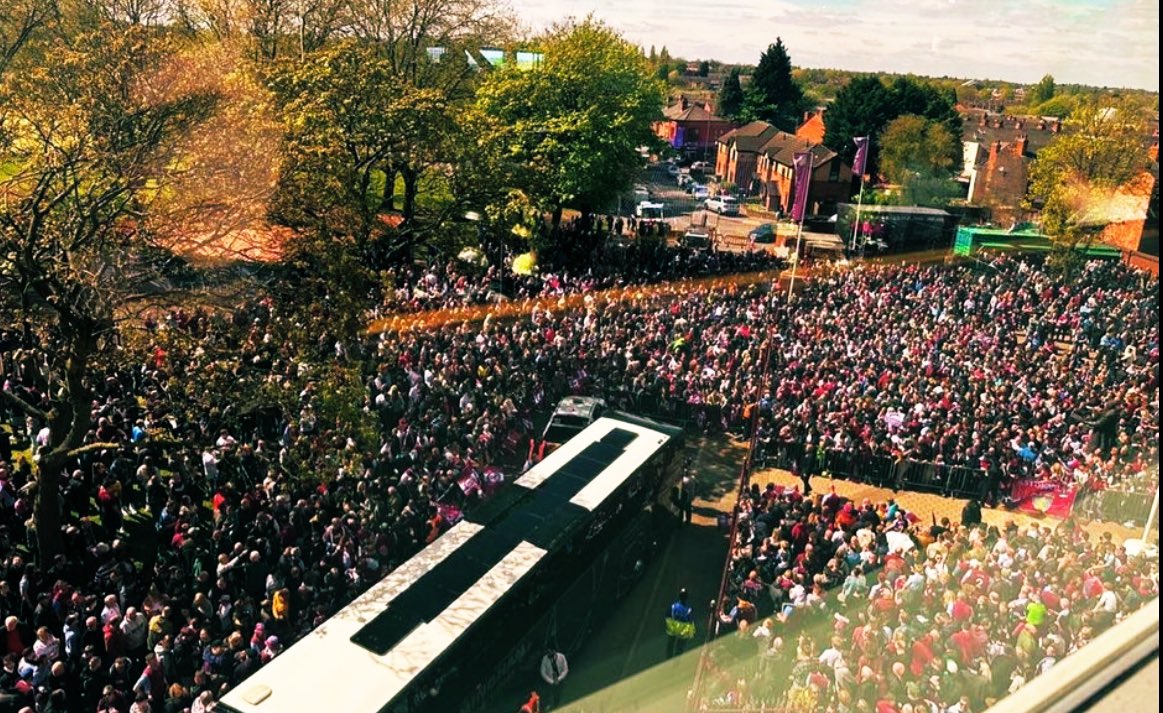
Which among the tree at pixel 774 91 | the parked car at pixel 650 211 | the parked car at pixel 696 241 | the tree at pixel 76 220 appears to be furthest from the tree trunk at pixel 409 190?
the tree at pixel 774 91

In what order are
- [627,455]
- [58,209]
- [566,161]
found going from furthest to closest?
1. [566,161]
2. [627,455]
3. [58,209]

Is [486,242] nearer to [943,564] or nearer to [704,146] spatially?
[943,564]

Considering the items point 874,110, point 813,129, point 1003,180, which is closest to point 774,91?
point 813,129

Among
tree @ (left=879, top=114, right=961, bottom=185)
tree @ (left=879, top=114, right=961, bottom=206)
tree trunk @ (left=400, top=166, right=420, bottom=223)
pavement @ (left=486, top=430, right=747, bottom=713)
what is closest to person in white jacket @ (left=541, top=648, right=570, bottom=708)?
pavement @ (left=486, top=430, right=747, bottom=713)

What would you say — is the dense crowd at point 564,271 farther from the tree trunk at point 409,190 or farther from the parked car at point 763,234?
the parked car at point 763,234

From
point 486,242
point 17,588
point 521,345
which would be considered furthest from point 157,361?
point 486,242

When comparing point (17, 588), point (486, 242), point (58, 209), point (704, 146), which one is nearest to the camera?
point (17, 588)

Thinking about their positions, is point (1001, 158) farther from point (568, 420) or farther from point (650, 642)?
point (650, 642)
